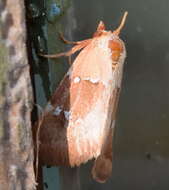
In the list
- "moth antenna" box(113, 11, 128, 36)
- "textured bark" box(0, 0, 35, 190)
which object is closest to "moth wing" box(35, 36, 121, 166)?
"moth antenna" box(113, 11, 128, 36)

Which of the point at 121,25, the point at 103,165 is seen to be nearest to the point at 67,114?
the point at 103,165

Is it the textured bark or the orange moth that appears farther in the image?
the orange moth

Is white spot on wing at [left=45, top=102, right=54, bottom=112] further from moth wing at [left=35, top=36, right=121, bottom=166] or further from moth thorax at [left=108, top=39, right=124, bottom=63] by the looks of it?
moth thorax at [left=108, top=39, right=124, bottom=63]

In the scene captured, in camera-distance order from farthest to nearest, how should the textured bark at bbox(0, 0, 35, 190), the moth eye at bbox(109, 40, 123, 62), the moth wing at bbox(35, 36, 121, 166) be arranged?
the moth eye at bbox(109, 40, 123, 62), the moth wing at bbox(35, 36, 121, 166), the textured bark at bbox(0, 0, 35, 190)

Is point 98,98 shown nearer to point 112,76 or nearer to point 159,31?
point 112,76

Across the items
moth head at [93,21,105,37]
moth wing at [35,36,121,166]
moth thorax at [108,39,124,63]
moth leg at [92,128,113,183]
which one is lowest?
moth leg at [92,128,113,183]

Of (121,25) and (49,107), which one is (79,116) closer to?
(49,107)

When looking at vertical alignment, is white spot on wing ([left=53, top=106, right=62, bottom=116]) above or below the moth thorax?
below
